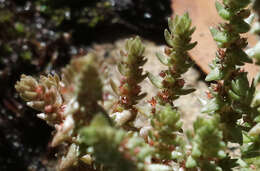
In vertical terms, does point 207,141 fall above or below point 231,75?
below

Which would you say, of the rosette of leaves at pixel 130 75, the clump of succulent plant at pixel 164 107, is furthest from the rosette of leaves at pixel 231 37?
the rosette of leaves at pixel 130 75

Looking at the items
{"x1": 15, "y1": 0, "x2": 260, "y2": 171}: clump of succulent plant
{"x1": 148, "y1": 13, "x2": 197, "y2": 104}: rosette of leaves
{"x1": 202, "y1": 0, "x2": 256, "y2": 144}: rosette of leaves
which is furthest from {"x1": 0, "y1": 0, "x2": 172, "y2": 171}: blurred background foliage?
{"x1": 202, "y1": 0, "x2": 256, "y2": 144}: rosette of leaves

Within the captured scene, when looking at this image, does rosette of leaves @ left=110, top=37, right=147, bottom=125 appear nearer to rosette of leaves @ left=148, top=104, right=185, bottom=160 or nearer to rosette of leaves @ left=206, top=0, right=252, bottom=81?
rosette of leaves @ left=148, top=104, right=185, bottom=160

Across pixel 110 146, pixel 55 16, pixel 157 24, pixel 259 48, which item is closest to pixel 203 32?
pixel 157 24

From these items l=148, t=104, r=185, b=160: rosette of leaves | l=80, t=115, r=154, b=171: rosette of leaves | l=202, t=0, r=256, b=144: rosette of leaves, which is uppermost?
l=202, t=0, r=256, b=144: rosette of leaves

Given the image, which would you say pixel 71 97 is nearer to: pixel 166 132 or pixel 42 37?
pixel 166 132

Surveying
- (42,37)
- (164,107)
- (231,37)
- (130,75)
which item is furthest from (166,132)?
(42,37)
